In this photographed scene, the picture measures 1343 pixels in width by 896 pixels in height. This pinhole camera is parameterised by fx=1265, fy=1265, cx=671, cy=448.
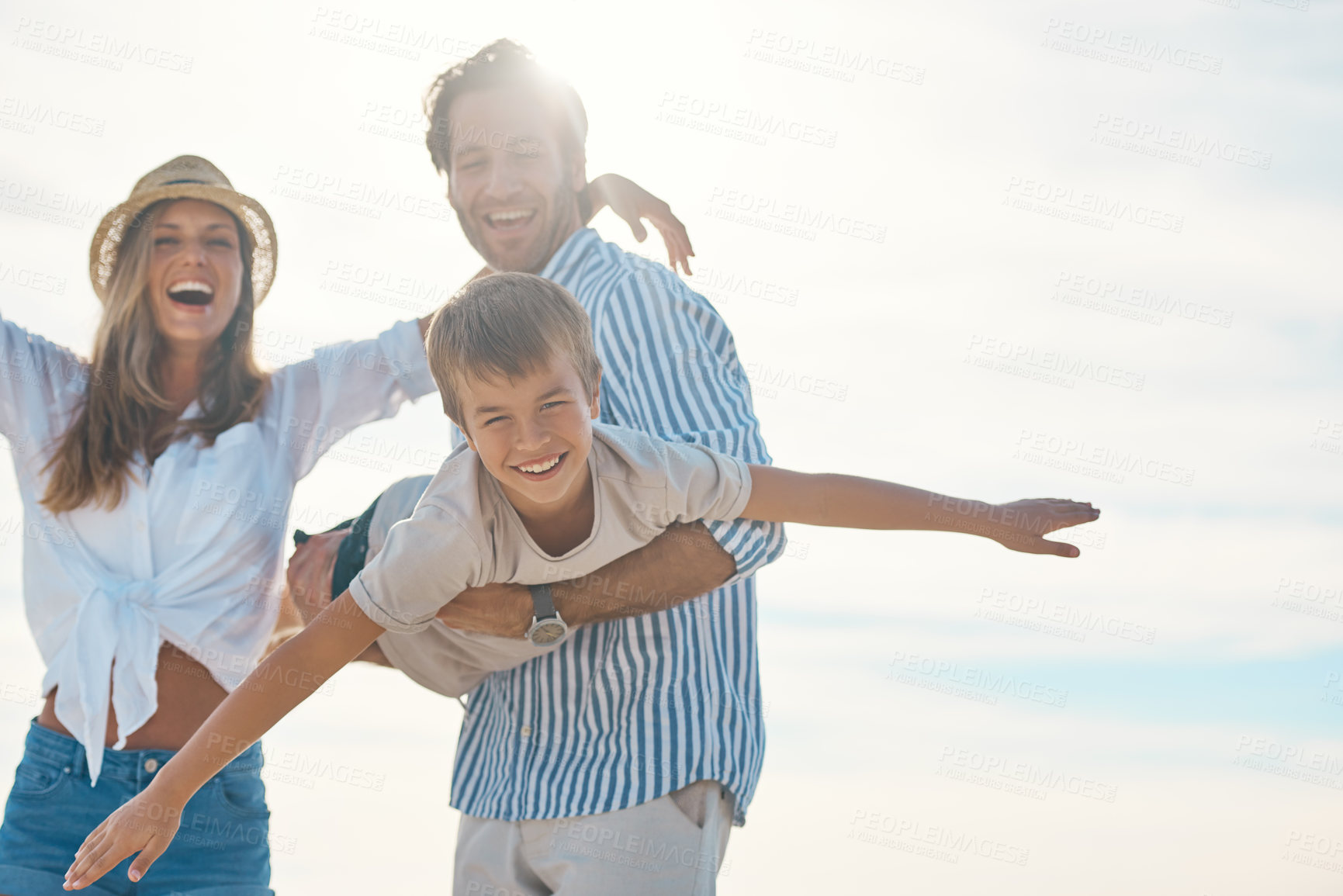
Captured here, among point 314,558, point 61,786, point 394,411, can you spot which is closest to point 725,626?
point 314,558

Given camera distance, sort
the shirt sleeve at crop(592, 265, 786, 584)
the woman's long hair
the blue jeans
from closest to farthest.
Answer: the shirt sleeve at crop(592, 265, 786, 584)
the blue jeans
the woman's long hair

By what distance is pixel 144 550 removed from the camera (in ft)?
10.8

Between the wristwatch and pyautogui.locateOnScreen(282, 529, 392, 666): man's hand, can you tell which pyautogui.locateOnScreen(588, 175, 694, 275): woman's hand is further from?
the wristwatch

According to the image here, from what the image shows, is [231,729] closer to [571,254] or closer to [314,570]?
[314,570]

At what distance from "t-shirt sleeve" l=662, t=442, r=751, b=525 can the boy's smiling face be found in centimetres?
19

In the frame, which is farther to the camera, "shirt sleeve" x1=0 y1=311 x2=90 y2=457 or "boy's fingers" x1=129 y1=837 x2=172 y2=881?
"shirt sleeve" x1=0 y1=311 x2=90 y2=457

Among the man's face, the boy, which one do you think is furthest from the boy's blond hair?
the man's face

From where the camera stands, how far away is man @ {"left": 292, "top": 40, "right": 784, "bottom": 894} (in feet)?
8.55

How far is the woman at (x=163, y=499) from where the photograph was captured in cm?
314

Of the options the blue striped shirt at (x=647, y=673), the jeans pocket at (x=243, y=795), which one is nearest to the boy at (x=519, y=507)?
the blue striped shirt at (x=647, y=673)

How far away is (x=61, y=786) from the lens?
3.13 meters

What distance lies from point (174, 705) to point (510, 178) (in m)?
1.62

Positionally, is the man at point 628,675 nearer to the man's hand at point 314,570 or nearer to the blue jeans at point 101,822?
the man's hand at point 314,570

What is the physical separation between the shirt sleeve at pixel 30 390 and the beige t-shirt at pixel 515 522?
142cm
